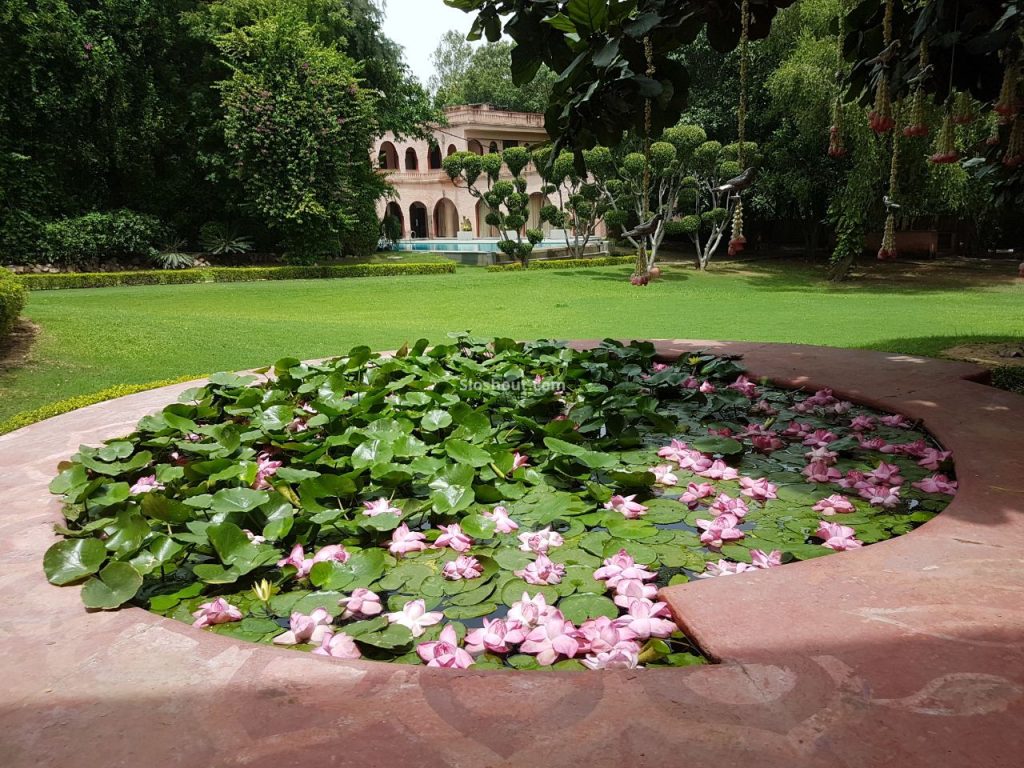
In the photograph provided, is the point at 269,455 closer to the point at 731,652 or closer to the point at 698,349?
the point at 731,652

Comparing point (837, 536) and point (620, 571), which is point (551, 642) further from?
point (837, 536)

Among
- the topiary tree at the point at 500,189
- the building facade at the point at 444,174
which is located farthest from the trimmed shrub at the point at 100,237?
the building facade at the point at 444,174

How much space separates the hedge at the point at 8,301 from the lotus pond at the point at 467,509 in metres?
3.27

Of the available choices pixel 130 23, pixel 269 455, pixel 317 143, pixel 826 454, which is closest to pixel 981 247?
pixel 317 143

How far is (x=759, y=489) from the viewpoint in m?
2.19

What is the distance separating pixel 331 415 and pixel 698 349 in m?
2.65

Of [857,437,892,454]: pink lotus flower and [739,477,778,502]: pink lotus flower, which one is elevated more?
[857,437,892,454]: pink lotus flower

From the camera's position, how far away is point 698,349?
440 centimetres

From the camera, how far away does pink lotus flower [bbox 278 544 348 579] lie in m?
1.72

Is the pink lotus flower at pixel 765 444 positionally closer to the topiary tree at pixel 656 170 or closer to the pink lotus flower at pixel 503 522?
the pink lotus flower at pixel 503 522

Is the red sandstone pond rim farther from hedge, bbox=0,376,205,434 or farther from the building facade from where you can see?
the building facade

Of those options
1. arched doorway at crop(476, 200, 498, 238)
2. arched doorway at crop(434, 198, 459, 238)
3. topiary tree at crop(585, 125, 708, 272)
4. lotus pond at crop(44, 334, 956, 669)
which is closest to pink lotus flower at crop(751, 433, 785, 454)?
lotus pond at crop(44, 334, 956, 669)

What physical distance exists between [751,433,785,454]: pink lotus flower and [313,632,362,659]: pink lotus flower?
1.86 meters

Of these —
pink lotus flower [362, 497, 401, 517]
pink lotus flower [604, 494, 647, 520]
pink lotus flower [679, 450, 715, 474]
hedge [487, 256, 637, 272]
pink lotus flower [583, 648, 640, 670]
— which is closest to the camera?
pink lotus flower [583, 648, 640, 670]
